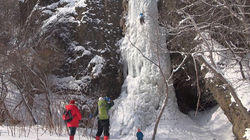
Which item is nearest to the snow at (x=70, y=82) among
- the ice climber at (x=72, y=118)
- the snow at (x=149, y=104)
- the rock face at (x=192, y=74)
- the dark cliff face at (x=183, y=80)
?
the snow at (x=149, y=104)

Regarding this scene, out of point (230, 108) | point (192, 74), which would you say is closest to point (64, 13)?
point (192, 74)

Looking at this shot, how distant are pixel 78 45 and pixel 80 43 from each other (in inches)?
6.1

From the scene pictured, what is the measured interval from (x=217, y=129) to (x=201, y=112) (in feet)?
6.01

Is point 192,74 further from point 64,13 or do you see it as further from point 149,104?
point 64,13

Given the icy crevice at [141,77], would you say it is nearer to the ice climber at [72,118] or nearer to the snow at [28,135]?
the snow at [28,135]

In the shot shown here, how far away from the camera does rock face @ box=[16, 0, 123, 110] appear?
468 inches

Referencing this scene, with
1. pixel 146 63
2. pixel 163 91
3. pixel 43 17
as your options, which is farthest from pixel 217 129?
pixel 43 17

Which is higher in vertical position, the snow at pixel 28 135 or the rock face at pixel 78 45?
the rock face at pixel 78 45

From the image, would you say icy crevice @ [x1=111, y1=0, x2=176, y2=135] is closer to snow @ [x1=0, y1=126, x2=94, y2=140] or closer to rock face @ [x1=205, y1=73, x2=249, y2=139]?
rock face @ [x1=205, y1=73, x2=249, y2=139]

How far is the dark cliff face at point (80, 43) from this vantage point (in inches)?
468

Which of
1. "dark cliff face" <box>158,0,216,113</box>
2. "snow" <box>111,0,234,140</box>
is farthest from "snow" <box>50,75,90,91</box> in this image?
"dark cliff face" <box>158,0,216,113</box>

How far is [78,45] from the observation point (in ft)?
42.0

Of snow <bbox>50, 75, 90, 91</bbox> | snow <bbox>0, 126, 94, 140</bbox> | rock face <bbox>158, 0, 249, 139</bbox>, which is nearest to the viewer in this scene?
snow <bbox>0, 126, 94, 140</bbox>

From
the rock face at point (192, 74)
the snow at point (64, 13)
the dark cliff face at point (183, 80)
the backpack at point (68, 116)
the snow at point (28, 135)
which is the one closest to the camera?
the snow at point (28, 135)
